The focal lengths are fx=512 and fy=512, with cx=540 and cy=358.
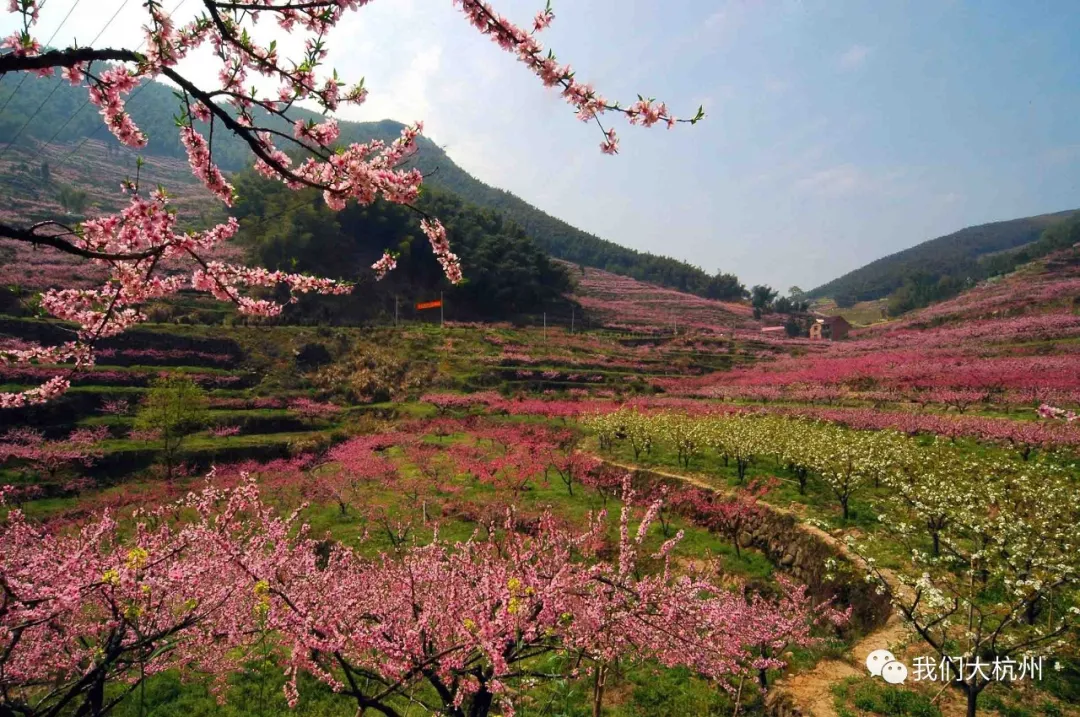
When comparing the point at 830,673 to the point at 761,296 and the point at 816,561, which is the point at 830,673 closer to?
the point at 816,561

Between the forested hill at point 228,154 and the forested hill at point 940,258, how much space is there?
197 ft

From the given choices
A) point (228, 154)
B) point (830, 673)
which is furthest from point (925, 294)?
point (228, 154)

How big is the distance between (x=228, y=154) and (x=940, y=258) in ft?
649

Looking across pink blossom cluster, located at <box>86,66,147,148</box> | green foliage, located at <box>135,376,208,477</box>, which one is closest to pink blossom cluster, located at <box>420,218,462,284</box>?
pink blossom cluster, located at <box>86,66,147,148</box>

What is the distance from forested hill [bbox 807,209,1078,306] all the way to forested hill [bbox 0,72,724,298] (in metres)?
60.0

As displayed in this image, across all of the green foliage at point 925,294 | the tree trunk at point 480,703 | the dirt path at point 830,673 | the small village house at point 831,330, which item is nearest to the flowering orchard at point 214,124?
the tree trunk at point 480,703

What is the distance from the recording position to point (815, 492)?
1435cm

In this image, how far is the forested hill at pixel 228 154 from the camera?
95188 mm

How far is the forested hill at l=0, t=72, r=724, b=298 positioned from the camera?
95.2 meters

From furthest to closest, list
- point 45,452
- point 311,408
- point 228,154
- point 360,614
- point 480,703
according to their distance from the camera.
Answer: point 228,154, point 311,408, point 45,452, point 360,614, point 480,703

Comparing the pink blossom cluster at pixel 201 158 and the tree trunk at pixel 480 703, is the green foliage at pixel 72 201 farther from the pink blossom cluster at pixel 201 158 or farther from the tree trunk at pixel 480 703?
the tree trunk at pixel 480 703

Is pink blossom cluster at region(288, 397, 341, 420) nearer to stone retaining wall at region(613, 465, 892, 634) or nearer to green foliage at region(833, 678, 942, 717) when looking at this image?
stone retaining wall at region(613, 465, 892, 634)

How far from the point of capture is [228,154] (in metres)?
139

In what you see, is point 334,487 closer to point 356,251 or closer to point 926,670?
point 926,670
